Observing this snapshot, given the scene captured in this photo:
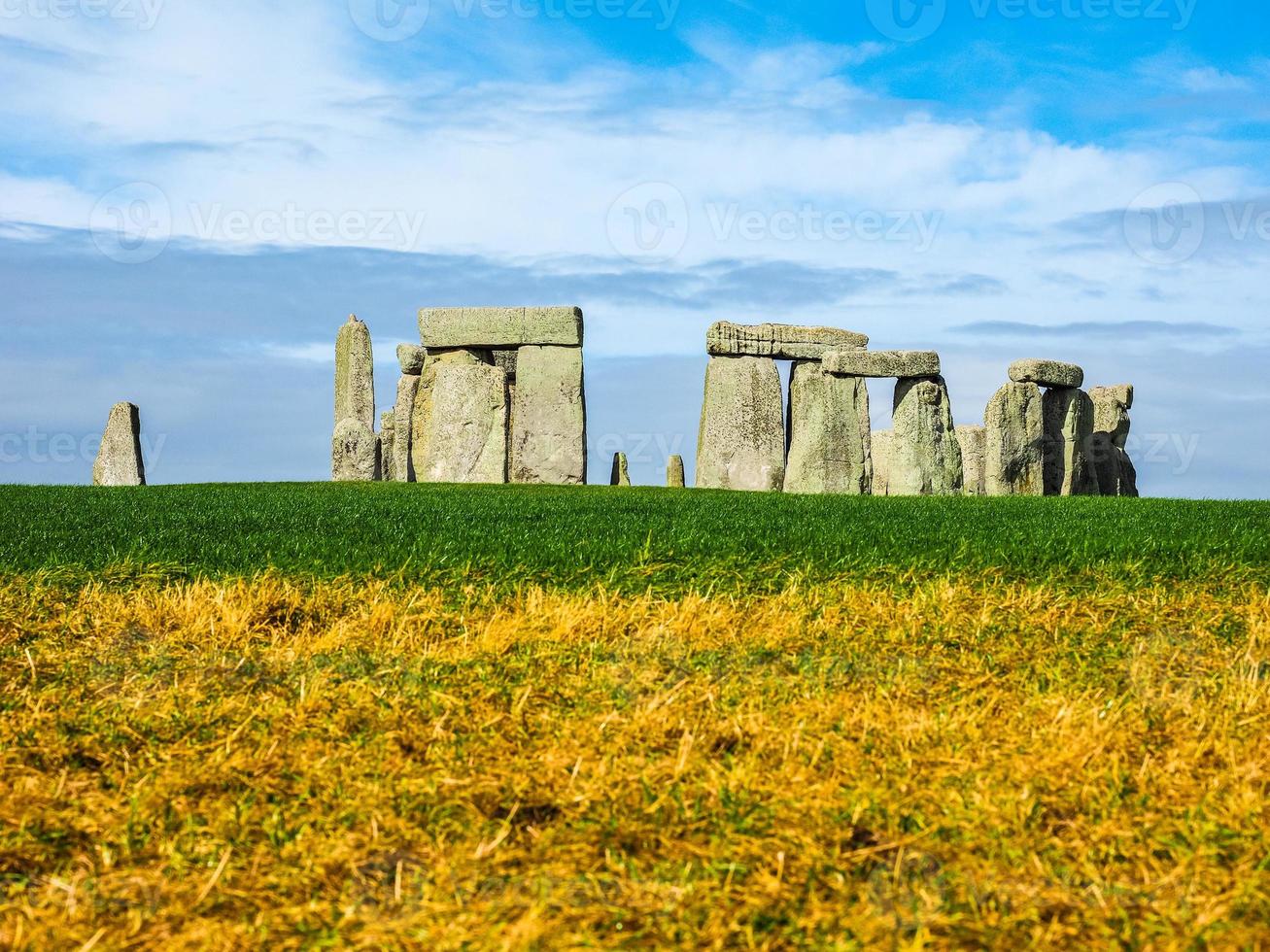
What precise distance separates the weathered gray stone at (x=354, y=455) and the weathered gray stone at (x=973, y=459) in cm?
1090

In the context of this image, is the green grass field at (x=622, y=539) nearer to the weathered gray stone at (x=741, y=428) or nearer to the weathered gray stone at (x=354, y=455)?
the weathered gray stone at (x=741, y=428)

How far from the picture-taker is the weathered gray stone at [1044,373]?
20688mm

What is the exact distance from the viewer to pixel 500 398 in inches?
751

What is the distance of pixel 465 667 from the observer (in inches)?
206

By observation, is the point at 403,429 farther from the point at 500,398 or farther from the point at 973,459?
the point at 973,459

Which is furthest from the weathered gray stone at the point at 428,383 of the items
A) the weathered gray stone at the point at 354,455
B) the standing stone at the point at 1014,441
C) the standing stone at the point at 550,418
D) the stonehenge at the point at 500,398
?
the standing stone at the point at 1014,441

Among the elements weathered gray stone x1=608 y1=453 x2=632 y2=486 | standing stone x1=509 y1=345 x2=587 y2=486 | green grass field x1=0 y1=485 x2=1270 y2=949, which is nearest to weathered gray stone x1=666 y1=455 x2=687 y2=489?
weathered gray stone x1=608 y1=453 x2=632 y2=486

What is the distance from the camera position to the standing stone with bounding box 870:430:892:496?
84.5ft

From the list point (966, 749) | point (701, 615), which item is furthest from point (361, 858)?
point (701, 615)

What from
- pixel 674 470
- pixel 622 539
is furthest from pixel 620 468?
pixel 622 539

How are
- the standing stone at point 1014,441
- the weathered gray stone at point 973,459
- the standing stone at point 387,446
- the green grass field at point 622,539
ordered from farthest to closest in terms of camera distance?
the standing stone at point 387,446 < the weathered gray stone at point 973,459 < the standing stone at point 1014,441 < the green grass field at point 622,539

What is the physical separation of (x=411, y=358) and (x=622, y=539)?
→ 16.4 m

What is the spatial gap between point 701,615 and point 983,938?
125 inches

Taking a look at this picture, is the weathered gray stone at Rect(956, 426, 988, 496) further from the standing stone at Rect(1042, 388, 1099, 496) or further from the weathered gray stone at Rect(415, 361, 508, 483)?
the weathered gray stone at Rect(415, 361, 508, 483)
